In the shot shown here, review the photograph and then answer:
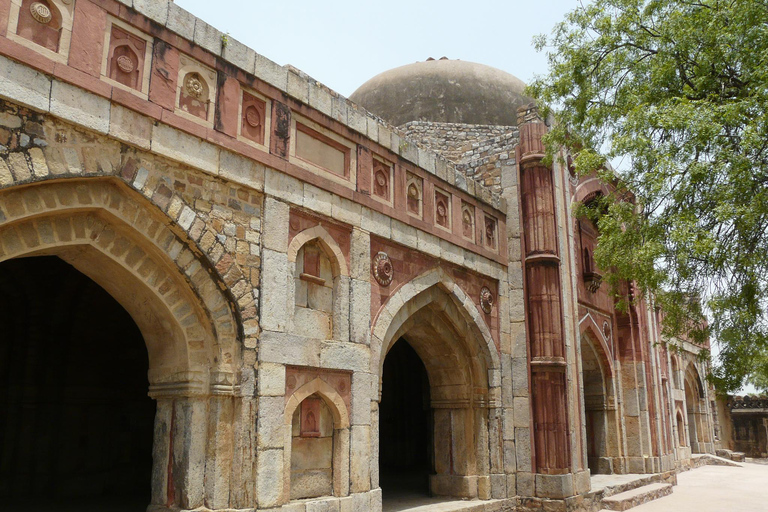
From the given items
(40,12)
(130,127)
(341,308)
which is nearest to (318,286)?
(341,308)

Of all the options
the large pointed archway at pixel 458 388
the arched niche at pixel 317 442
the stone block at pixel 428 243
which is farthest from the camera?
the large pointed archway at pixel 458 388

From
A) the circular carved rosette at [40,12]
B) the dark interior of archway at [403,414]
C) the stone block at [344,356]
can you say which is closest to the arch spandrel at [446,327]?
the stone block at [344,356]

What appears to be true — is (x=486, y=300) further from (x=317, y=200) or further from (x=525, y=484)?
(x=317, y=200)

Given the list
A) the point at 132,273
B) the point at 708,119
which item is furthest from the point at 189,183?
the point at 708,119

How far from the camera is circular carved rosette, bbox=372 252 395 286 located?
6770 millimetres

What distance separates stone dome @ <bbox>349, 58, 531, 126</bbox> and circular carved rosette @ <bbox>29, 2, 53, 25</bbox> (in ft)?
27.9

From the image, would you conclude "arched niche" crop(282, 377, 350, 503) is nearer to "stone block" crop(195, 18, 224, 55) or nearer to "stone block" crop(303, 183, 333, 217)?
"stone block" crop(303, 183, 333, 217)

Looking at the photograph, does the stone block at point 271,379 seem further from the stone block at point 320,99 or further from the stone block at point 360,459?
the stone block at point 320,99

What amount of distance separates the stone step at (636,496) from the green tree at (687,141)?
3.39 meters

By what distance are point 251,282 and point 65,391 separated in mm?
4441

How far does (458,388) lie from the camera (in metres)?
8.45

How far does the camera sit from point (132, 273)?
4746 mm

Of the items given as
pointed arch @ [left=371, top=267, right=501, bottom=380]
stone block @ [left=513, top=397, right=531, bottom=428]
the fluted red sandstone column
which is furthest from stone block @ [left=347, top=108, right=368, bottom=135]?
stone block @ [left=513, top=397, right=531, bottom=428]

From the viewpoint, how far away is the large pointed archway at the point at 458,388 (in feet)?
26.5
